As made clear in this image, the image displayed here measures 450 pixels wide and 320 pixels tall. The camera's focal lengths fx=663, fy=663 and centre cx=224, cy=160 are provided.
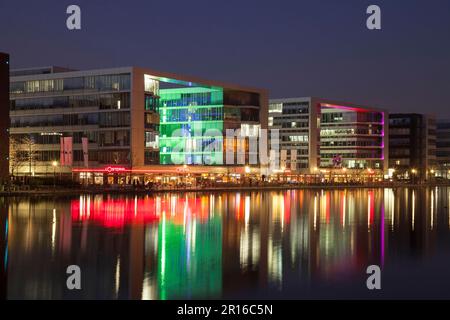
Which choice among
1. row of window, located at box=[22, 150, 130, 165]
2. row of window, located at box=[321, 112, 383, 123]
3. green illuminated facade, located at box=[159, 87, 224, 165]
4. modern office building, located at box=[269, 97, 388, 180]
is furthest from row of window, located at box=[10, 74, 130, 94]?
row of window, located at box=[321, 112, 383, 123]

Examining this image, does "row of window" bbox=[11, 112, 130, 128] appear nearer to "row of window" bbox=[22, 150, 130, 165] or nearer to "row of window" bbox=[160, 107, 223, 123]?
"row of window" bbox=[22, 150, 130, 165]

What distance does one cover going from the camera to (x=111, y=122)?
116 m

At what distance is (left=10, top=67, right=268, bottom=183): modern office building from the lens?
375 ft

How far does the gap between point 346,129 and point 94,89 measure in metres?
97.1

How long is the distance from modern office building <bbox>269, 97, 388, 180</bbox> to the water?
123802mm

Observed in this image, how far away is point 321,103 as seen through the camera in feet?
587

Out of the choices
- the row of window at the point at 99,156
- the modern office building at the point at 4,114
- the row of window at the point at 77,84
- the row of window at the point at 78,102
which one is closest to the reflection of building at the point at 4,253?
the modern office building at the point at 4,114

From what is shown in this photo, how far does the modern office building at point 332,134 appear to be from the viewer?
579 feet

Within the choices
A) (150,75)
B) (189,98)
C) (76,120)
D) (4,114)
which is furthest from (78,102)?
(4,114)

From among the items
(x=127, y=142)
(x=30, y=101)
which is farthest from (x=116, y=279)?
(x=30, y=101)

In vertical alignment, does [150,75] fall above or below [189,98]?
above

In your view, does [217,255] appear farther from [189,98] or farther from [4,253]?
[189,98]

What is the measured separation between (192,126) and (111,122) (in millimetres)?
30132

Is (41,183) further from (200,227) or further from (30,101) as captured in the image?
(200,227)
